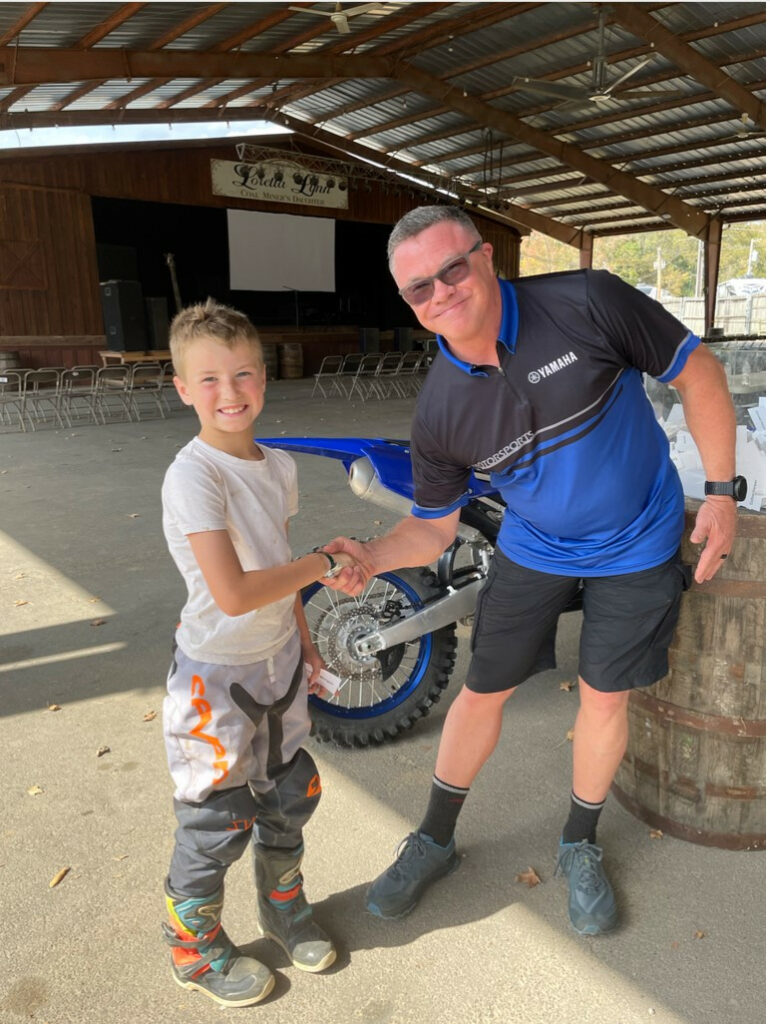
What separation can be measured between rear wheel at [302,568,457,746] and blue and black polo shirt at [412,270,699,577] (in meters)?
0.80

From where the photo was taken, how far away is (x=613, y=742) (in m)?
1.83

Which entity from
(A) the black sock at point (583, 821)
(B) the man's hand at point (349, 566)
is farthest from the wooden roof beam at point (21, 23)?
(A) the black sock at point (583, 821)

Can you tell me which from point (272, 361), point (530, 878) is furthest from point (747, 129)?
point (530, 878)

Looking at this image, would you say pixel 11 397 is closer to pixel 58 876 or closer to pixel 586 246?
pixel 58 876

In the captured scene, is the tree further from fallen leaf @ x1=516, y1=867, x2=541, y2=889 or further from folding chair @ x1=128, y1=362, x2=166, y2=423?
fallen leaf @ x1=516, y1=867, x2=541, y2=889

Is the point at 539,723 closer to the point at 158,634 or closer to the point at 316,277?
the point at 158,634

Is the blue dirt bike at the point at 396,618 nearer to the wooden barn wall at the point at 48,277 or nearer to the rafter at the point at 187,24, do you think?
the rafter at the point at 187,24

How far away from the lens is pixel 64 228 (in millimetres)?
15328

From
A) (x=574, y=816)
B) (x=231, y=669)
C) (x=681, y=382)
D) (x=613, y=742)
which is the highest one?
(x=681, y=382)

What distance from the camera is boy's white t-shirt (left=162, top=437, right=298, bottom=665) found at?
1.45 m

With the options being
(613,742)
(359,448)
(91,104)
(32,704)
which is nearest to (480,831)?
(613,742)

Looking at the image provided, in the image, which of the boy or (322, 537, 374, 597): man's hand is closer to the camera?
the boy

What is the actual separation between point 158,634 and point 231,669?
2.14 metres

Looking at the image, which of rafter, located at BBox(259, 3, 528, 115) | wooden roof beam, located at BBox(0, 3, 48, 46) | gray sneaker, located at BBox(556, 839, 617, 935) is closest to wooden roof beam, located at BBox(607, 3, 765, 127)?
rafter, located at BBox(259, 3, 528, 115)
